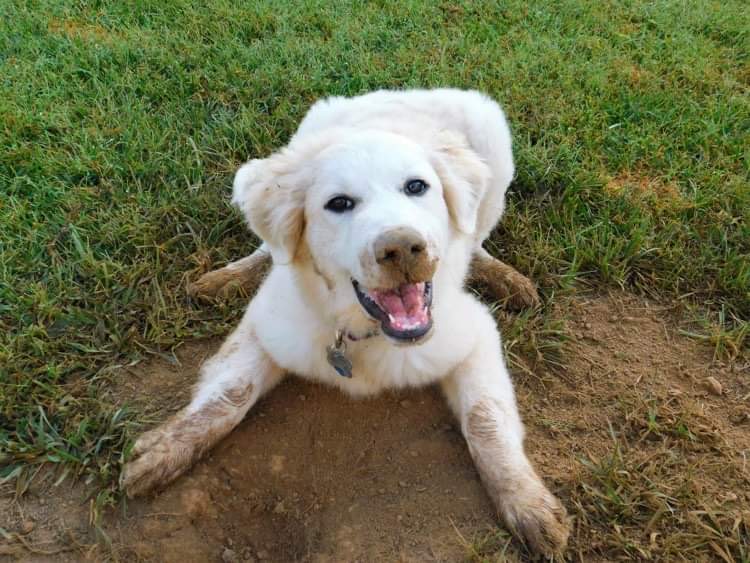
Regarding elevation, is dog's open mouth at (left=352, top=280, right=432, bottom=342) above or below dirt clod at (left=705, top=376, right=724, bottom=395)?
above

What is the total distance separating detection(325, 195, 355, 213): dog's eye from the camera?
7.72ft

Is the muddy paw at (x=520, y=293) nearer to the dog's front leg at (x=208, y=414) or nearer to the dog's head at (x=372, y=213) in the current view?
the dog's head at (x=372, y=213)

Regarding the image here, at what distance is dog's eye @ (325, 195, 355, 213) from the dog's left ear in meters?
0.42

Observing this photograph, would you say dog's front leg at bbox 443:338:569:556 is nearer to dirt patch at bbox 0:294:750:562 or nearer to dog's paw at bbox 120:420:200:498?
dirt patch at bbox 0:294:750:562

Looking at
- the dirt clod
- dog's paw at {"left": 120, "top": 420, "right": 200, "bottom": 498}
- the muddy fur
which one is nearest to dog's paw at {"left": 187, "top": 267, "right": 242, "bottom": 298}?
the muddy fur

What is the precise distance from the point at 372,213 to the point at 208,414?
1.09 metres

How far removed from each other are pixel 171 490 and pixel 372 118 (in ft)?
5.96

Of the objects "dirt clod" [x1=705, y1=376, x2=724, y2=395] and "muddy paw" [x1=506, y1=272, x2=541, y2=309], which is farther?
"muddy paw" [x1=506, y1=272, x2=541, y2=309]

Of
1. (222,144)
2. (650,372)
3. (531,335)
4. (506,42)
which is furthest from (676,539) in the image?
(506,42)

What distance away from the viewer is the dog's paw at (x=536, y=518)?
7.57 feet

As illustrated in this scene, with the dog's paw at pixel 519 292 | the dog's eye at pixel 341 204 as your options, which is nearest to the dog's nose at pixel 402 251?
the dog's eye at pixel 341 204

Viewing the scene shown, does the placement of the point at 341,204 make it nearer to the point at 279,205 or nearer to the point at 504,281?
the point at 279,205

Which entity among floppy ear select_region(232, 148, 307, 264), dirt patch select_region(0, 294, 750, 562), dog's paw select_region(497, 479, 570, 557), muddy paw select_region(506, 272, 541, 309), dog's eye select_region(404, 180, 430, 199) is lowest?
dirt patch select_region(0, 294, 750, 562)

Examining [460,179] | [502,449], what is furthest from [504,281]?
[502,449]
